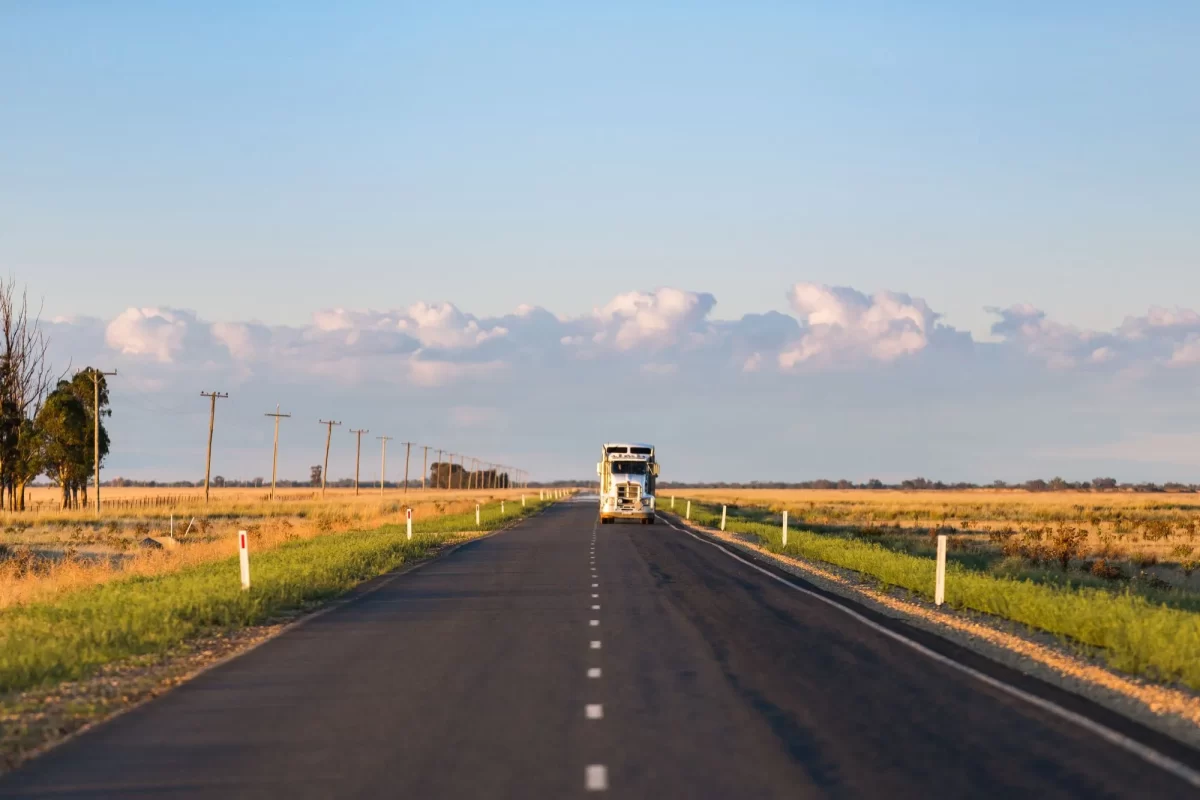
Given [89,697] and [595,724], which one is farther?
[89,697]

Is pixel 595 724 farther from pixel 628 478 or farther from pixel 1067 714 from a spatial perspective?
pixel 628 478

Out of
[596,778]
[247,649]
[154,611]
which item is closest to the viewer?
[596,778]

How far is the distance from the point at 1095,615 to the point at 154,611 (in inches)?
484

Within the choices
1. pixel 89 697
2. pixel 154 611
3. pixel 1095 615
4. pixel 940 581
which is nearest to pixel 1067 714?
pixel 1095 615

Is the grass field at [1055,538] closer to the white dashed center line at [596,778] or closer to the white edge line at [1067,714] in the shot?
the white edge line at [1067,714]

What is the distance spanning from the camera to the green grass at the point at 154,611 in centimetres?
1355

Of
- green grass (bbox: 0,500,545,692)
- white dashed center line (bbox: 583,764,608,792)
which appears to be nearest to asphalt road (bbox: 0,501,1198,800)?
white dashed center line (bbox: 583,764,608,792)

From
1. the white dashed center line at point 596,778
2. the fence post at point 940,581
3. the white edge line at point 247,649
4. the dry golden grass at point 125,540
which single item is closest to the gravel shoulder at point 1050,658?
the fence post at point 940,581

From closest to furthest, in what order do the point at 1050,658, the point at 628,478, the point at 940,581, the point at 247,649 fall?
the point at 1050,658 → the point at 247,649 → the point at 940,581 → the point at 628,478

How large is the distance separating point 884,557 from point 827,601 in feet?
22.0

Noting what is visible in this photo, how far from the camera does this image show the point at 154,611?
17438 millimetres

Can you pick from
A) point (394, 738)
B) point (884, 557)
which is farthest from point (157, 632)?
point (884, 557)

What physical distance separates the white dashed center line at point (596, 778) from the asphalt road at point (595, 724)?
27 millimetres

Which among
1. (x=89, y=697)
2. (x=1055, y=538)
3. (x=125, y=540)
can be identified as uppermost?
(x=1055, y=538)
